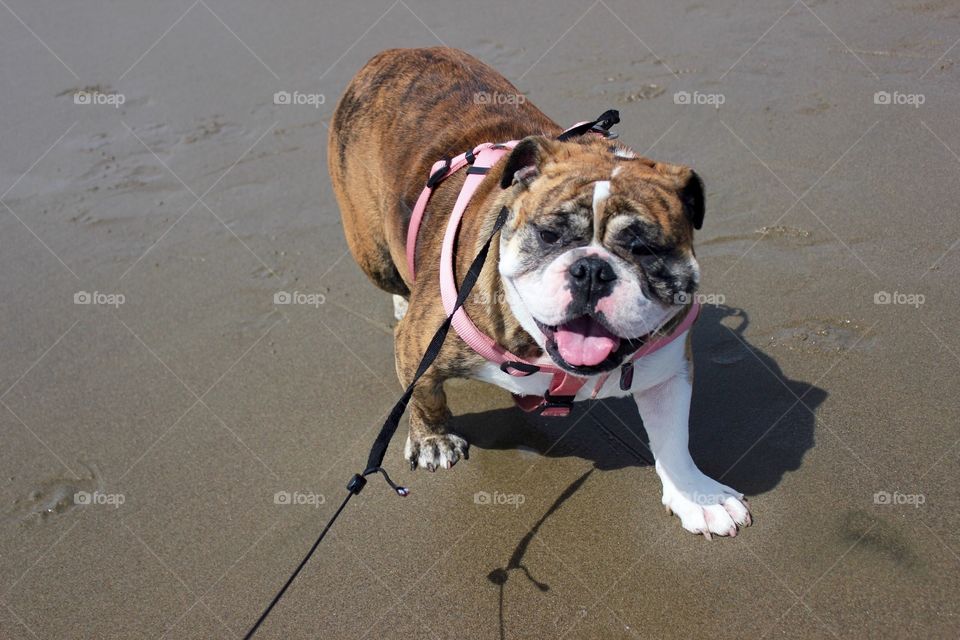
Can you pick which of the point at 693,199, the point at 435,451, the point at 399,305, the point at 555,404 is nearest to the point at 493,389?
the point at 435,451

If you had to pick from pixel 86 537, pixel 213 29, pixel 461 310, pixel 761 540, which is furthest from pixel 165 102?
pixel 761 540

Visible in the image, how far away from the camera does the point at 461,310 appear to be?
310 centimetres

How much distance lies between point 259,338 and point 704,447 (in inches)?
96.1

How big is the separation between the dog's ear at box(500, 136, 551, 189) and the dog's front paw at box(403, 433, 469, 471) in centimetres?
124

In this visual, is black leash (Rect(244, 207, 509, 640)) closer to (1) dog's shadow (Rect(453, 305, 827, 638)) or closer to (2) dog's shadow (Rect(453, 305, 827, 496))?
(1) dog's shadow (Rect(453, 305, 827, 638))

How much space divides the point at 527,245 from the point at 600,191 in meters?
0.30

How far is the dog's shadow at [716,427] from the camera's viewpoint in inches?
138

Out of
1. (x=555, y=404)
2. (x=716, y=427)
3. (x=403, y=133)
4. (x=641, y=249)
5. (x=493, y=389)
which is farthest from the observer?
(x=493, y=389)

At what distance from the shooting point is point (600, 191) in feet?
9.13

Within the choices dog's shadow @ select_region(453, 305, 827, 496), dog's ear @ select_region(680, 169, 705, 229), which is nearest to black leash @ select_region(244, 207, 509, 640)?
dog's ear @ select_region(680, 169, 705, 229)

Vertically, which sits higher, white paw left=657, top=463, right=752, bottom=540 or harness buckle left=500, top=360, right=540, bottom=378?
harness buckle left=500, top=360, right=540, bottom=378

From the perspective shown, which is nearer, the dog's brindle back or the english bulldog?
the english bulldog

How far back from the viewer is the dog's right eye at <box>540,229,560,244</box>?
2.80 m

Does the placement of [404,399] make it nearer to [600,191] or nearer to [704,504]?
[600,191]
